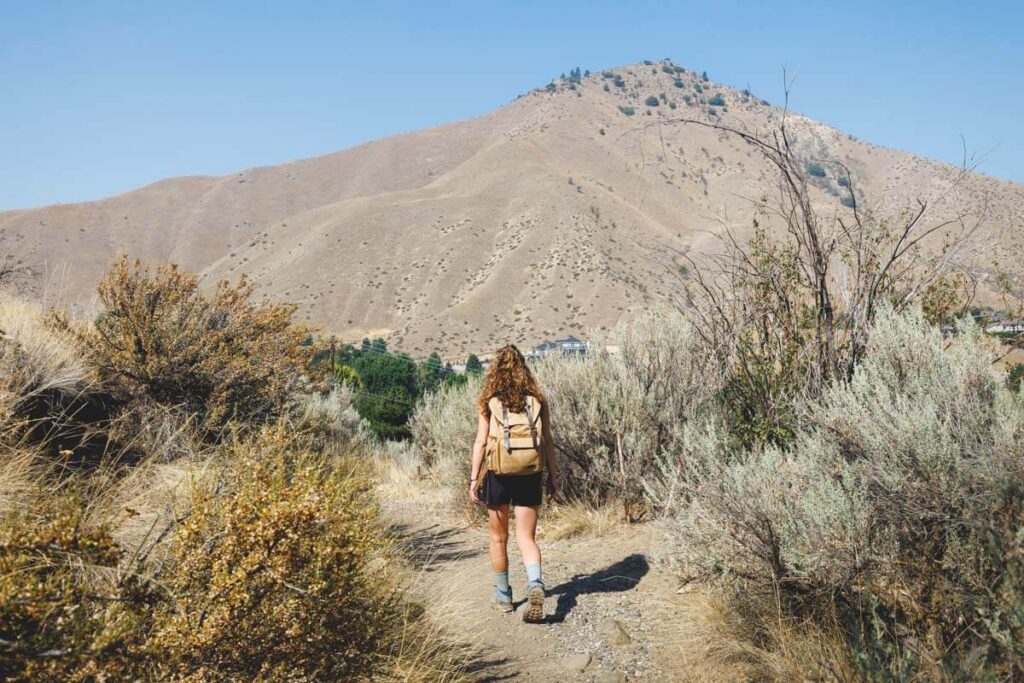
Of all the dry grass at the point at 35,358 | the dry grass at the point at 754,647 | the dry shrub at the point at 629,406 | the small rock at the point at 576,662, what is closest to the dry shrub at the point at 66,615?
the small rock at the point at 576,662

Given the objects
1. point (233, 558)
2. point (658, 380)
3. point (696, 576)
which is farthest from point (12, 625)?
point (658, 380)

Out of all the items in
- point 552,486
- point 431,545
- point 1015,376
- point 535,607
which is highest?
point 1015,376

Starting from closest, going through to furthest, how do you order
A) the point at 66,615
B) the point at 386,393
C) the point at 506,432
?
1. the point at 66,615
2. the point at 506,432
3. the point at 386,393

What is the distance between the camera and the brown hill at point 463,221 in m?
72.1

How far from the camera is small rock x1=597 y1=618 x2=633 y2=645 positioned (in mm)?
4926

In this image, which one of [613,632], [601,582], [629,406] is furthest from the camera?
[629,406]

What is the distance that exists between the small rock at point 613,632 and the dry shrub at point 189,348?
384 centimetres

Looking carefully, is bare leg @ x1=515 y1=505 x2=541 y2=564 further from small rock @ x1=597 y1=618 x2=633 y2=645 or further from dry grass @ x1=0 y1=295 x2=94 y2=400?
dry grass @ x1=0 y1=295 x2=94 y2=400

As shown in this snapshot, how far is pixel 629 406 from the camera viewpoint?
Result: 775 cm

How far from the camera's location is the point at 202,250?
119m

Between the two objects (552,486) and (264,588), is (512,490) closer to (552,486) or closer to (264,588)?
(552,486)

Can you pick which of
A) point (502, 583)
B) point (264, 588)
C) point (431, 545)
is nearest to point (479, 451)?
point (502, 583)

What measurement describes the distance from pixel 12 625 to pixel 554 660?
3106 mm

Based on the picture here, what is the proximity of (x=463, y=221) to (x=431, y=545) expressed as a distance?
85825mm
